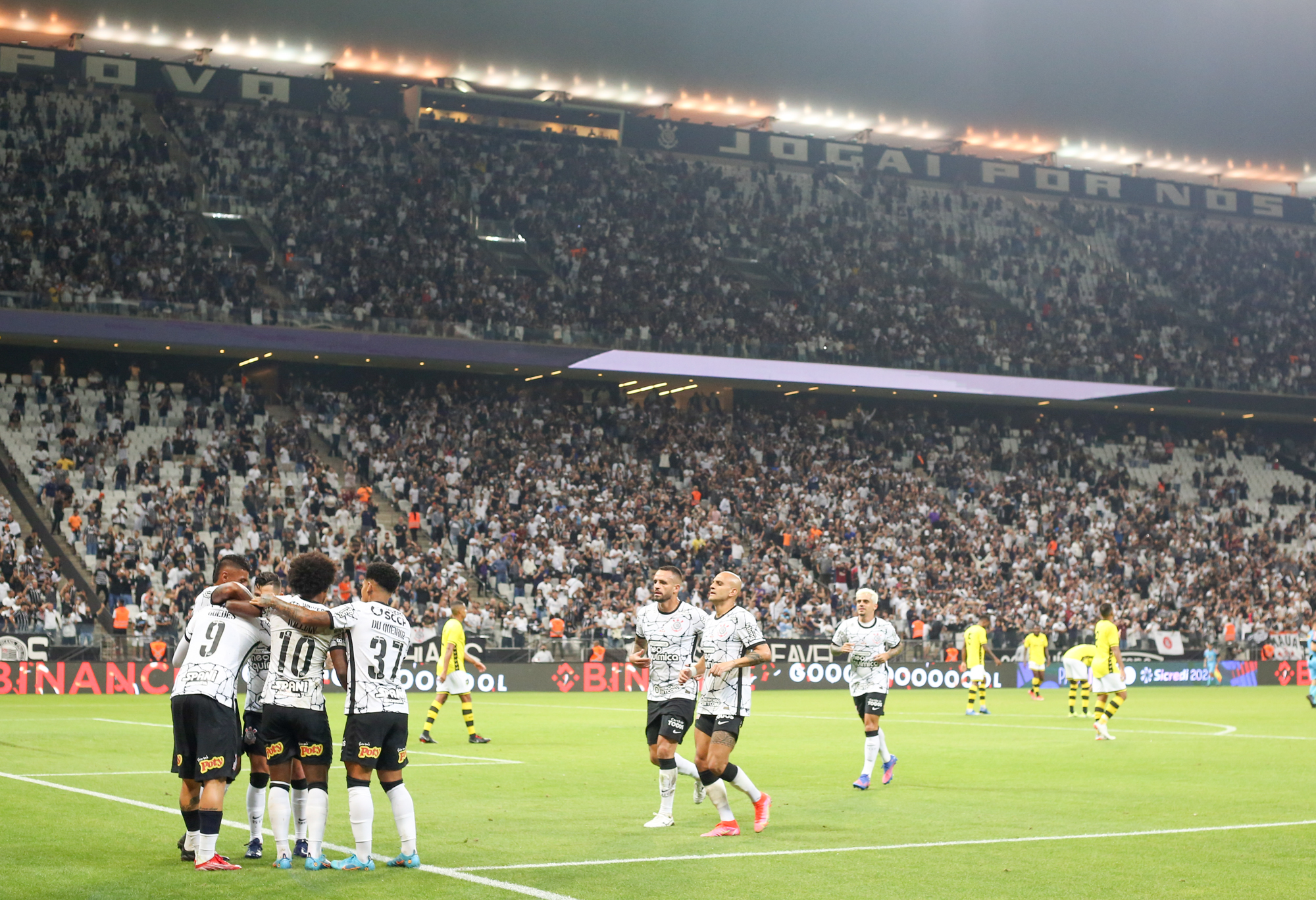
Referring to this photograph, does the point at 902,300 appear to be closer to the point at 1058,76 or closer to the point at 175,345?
the point at 1058,76

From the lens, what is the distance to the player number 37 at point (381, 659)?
1087cm

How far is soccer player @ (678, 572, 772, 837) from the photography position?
13312mm

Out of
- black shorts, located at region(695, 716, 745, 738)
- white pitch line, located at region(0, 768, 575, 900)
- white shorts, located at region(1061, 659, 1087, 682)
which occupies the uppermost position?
black shorts, located at region(695, 716, 745, 738)

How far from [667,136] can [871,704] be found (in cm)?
4665

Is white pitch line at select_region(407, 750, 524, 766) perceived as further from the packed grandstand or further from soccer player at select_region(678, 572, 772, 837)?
the packed grandstand

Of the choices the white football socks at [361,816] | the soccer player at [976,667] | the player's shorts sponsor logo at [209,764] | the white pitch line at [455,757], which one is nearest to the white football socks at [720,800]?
the white football socks at [361,816]

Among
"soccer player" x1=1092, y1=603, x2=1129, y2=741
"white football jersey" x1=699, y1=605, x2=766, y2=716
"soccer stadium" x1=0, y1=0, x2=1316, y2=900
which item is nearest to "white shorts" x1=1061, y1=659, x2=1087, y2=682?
"soccer stadium" x1=0, y1=0, x2=1316, y2=900

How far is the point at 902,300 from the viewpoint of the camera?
58656 millimetres

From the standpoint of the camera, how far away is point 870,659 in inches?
727

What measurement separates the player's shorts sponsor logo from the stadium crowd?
3611 cm

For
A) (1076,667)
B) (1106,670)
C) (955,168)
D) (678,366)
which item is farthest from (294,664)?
(955,168)

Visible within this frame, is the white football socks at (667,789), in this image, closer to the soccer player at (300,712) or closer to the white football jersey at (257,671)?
the soccer player at (300,712)

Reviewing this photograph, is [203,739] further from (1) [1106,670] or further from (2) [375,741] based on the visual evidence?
(1) [1106,670]

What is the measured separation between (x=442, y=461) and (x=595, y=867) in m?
37.3
